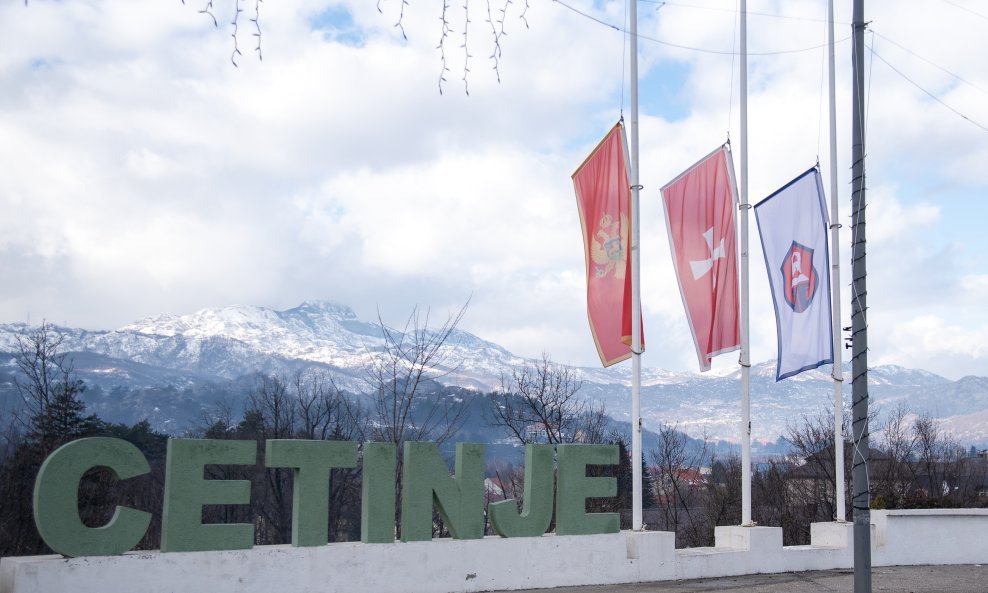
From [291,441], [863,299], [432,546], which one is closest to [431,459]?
[432,546]

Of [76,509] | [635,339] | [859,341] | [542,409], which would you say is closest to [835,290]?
[635,339]

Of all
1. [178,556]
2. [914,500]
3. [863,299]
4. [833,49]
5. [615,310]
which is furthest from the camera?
[914,500]

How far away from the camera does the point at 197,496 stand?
1405 centimetres

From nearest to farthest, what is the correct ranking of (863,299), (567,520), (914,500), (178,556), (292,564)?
1. (863,299)
2. (178,556)
3. (292,564)
4. (567,520)
5. (914,500)

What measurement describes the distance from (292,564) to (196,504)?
5.39ft

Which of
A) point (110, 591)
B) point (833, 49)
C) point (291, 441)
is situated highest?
point (833, 49)

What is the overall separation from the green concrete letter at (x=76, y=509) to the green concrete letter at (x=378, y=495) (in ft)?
10.8

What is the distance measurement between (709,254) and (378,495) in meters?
8.01

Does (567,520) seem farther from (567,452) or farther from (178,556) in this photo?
(178,556)

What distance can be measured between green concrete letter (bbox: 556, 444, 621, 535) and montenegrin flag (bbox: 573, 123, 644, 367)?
1.73m

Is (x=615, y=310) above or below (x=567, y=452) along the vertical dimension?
above

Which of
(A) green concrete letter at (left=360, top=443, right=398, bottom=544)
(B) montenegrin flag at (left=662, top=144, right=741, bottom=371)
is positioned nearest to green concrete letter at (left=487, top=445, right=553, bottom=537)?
(A) green concrete letter at (left=360, top=443, right=398, bottom=544)

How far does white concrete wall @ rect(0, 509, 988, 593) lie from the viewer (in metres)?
13.1

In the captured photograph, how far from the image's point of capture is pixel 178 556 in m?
13.5
